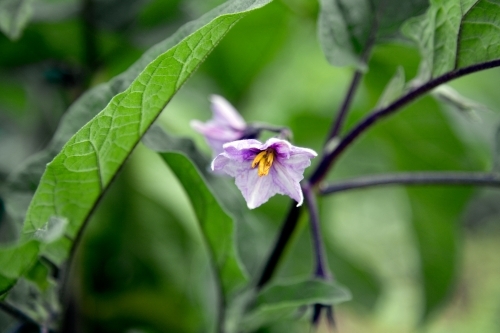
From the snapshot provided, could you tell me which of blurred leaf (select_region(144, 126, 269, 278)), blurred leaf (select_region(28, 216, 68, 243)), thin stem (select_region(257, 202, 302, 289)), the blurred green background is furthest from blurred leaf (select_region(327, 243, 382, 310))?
blurred leaf (select_region(28, 216, 68, 243))

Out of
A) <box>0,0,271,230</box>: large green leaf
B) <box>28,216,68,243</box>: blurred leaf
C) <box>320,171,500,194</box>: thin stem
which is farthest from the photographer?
<box>320,171,500,194</box>: thin stem

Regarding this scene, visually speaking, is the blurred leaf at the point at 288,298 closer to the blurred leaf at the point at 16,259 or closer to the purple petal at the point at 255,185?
the purple petal at the point at 255,185

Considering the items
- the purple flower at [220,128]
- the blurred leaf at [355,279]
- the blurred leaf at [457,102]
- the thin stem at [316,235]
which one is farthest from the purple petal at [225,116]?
the blurred leaf at [355,279]

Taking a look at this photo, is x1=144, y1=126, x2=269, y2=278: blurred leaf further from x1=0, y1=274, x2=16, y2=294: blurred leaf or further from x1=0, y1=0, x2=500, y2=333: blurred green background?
x1=0, y1=274, x2=16, y2=294: blurred leaf

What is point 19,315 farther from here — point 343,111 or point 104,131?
point 343,111

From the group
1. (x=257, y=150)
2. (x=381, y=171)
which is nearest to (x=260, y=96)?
(x=381, y=171)

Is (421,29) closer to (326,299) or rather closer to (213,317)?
(326,299)
